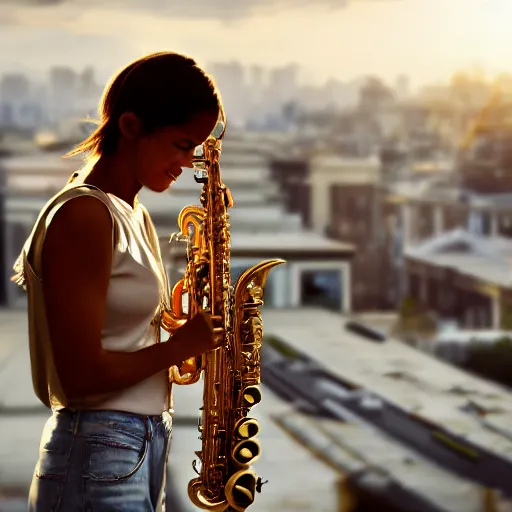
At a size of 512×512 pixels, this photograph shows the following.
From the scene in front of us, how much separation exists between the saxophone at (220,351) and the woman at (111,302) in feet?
0.45

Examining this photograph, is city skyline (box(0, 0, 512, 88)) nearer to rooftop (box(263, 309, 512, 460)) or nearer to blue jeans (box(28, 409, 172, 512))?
rooftop (box(263, 309, 512, 460))

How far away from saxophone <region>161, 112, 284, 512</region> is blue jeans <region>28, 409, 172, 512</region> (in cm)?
16

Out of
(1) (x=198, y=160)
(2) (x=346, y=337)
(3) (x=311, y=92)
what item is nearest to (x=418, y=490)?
(2) (x=346, y=337)

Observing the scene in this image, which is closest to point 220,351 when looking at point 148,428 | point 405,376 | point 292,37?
point 148,428

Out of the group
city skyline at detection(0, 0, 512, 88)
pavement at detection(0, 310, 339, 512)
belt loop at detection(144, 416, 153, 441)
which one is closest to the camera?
belt loop at detection(144, 416, 153, 441)

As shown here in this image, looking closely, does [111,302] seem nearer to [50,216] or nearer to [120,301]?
[120,301]

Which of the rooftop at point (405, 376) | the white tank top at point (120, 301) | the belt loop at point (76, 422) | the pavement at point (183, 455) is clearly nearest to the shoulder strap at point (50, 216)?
the white tank top at point (120, 301)

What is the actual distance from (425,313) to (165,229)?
3.53 ft

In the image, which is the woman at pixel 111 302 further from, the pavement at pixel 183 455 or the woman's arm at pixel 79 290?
the pavement at pixel 183 455

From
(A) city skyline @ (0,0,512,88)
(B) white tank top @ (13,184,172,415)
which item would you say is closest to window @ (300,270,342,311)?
(A) city skyline @ (0,0,512,88)

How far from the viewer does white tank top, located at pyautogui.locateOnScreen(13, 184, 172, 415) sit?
3.27 feet

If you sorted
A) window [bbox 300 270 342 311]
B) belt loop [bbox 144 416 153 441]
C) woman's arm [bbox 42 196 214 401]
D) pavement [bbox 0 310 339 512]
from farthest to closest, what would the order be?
1. window [bbox 300 270 342 311]
2. pavement [bbox 0 310 339 512]
3. belt loop [bbox 144 416 153 441]
4. woman's arm [bbox 42 196 214 401]

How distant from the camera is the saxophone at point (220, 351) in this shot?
1.22 m

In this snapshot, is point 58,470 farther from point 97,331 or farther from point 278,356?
point 278,356
